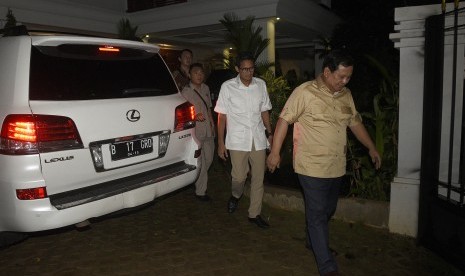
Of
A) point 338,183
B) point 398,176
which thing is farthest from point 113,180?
point 398,176

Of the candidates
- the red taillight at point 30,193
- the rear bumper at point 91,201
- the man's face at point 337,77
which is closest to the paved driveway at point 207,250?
the rear bumper at point 91,201

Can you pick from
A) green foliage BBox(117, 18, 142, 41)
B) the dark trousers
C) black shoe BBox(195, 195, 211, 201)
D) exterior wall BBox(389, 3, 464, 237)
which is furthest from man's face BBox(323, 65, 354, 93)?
green foliage BBox(117, 18, 142, 41)

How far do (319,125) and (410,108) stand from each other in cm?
122

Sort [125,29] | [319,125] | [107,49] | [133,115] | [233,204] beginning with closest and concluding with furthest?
[319,125], [133,115], [107,49], [233,204], [125,29]

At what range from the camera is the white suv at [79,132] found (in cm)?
281

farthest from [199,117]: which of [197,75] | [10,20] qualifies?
[10,20]

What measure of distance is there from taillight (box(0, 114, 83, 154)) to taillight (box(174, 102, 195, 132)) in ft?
3.94

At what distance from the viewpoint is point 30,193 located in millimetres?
2793

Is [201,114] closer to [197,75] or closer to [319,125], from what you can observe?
[197,75]

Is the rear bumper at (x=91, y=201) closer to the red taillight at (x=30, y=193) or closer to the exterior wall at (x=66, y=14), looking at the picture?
the red taillight at (x=30, y=193)

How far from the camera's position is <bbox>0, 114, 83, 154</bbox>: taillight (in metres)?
2.79

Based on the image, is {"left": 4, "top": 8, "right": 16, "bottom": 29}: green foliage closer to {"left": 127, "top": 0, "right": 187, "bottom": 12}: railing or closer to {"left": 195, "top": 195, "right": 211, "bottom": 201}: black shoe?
{"left": 127, "top": 0, "right": 187, "bottom": 12}: railing

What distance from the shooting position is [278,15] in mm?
10391

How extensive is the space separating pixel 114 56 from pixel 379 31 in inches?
523
